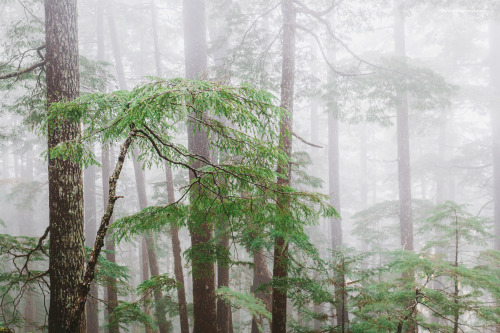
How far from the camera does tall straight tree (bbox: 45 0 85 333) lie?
4.57 m

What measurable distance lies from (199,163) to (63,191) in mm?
2924

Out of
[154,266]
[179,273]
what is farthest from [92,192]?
[179,273]

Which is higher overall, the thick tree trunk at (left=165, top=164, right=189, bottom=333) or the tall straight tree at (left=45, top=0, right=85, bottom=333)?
the tall straight tree at (left=45, top=0, right=85, bottom=333)

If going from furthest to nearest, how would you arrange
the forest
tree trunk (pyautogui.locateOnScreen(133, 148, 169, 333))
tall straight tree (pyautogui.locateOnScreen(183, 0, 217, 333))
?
tree trunk (pyautogui.locateOnScreen(133, 148, 169, 333)) → tall straight tree (pyautogui.locateOnScreen(183, 0, 217, 333)) → the forest

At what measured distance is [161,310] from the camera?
1087 cm

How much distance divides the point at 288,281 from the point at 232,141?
11.1 ft

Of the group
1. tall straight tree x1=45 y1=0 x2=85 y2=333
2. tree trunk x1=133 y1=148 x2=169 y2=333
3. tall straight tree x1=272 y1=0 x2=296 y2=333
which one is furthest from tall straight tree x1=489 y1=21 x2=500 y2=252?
tall straight tree x1=45 y1=0 x2=85 y2=333

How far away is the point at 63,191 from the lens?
4594mm

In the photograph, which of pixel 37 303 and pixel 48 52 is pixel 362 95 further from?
pixel 37 303

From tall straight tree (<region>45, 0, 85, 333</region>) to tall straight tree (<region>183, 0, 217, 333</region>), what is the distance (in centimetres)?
197

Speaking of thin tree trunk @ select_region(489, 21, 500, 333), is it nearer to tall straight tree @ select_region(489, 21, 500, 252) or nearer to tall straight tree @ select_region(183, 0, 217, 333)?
tall straight tree @ select_region(489, 21, 500, 252)

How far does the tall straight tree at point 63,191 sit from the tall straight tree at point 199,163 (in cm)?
197

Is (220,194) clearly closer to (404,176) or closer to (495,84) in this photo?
(404,176)

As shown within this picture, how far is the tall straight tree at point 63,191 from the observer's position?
457cm
